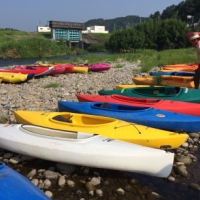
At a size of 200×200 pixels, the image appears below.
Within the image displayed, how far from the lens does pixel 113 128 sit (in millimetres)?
3756

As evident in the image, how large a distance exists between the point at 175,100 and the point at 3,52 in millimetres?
34092

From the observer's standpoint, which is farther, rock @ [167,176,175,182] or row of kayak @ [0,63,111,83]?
row of kayak @ [0,63,111,83]

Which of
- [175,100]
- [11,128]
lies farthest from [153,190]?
[175,100]

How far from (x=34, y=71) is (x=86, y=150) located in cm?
788

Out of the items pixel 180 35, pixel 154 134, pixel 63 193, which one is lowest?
pixel 63 193

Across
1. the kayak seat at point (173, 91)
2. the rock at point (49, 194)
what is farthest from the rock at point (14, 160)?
the kayak seat at point (173, 91)

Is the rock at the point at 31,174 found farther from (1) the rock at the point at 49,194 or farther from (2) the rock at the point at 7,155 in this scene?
(2) the rock at the point at 7,155

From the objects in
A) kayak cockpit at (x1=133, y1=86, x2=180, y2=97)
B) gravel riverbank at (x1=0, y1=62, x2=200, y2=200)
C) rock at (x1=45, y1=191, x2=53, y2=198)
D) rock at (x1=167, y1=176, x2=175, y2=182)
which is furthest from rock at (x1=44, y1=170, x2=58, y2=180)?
kayak cockpit at (x1=133, y1=86, x2=180, y2=97)

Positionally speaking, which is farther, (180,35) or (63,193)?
(180,35)

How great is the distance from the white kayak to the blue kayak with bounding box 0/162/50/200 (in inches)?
33.5

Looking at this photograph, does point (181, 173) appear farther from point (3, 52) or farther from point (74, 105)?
point (3, 52)

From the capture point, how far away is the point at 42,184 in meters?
3.04

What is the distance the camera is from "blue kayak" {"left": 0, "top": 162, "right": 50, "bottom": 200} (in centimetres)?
218

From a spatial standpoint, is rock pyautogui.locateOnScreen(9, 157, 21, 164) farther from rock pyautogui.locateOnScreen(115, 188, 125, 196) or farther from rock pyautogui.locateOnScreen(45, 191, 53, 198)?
rock pyautogui.locateOnScreen(115, 188, 125, 196)
